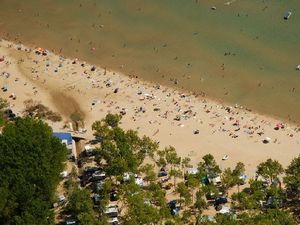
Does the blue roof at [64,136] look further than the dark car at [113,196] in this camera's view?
Yes

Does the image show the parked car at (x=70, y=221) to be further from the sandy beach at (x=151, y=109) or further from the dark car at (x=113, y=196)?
the sandy beach at (x=151, y=109)

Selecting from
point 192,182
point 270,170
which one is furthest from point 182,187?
point 270,170

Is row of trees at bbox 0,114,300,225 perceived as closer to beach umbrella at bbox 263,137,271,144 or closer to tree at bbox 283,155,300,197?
tree at bbox 283,155,300,197

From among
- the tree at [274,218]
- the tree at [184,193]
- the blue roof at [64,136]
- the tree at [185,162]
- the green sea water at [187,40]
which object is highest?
the green sea water at [187,40]

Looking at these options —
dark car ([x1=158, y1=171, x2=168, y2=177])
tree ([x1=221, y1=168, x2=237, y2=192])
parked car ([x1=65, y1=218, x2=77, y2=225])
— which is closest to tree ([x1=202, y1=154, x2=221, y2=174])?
tree ([x1=221, y1=168, x2=237, y2=192])

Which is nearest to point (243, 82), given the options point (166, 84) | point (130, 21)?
point (166, 84)

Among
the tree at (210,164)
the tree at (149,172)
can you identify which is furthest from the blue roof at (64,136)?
A: the tree at (210,164)

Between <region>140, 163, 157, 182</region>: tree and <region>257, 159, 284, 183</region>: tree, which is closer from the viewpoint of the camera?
<region>257, 159, 284, 183</region>: tree

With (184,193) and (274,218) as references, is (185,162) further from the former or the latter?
(274,218)
